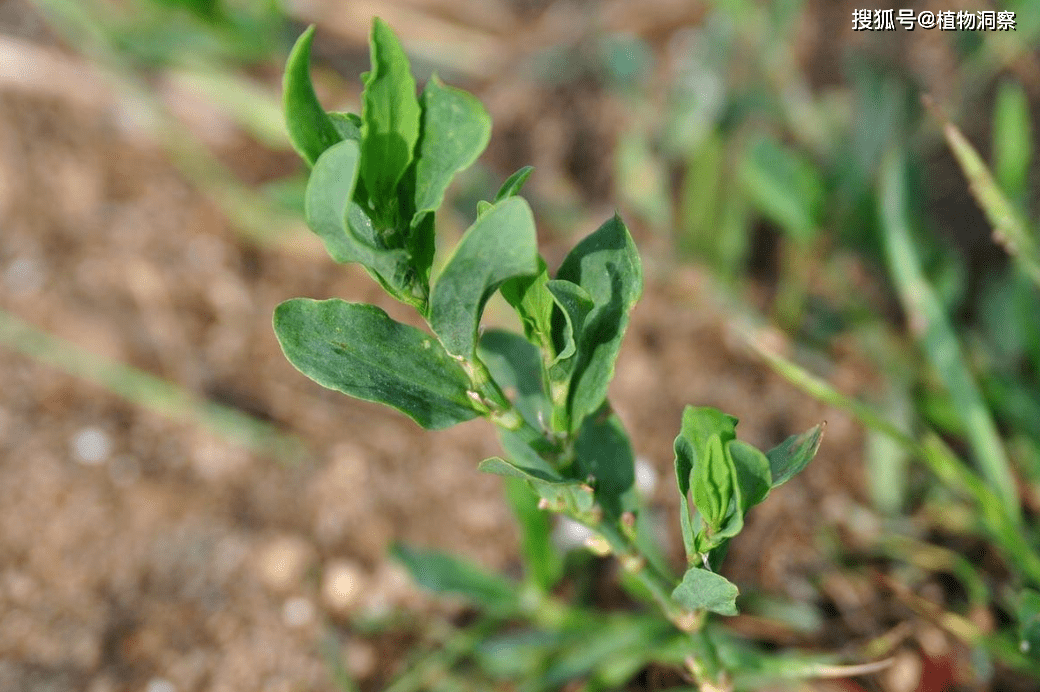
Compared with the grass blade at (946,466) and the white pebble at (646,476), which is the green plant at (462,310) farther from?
the white pebble at (646,476)

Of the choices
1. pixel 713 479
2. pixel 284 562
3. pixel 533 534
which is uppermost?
pixel 713 479

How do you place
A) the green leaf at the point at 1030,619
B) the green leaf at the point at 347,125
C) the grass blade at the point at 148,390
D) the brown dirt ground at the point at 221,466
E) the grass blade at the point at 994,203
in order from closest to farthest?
1. the green leaf at the point at 347,125
2. the green leaf at the point at 1030,619
3. the grass blade at the point at 994,203
4. the brown dirt ground at the point at 221,466
5. the grass blade at the point at 148,390

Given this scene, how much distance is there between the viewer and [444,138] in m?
0.74

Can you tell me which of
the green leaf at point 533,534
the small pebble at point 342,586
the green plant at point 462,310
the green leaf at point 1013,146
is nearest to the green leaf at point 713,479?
the green plant at point 462,310

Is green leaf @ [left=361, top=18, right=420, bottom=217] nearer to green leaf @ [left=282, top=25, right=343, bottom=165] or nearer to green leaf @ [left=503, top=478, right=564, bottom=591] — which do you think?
green leaf @ [left=282, top=25, right=343, bottom=165]

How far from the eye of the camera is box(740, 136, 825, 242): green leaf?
1.72m

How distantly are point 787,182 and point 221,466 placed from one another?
1.20m

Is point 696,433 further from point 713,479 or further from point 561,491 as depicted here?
point 561,491

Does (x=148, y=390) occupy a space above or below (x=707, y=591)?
below

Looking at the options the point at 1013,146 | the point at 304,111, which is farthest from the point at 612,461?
the point at 1013,146

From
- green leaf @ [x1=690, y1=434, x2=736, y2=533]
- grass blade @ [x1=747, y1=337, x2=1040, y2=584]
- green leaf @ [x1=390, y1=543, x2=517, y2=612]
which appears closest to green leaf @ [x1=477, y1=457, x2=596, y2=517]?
green leaf @ [x1=690, y1=434, x2=736, y2=533]

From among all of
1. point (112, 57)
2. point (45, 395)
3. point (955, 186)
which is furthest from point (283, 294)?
point (955, 186)

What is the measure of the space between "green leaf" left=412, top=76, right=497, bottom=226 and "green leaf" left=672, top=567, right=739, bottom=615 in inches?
14.7

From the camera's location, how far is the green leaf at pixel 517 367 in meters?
0.92
